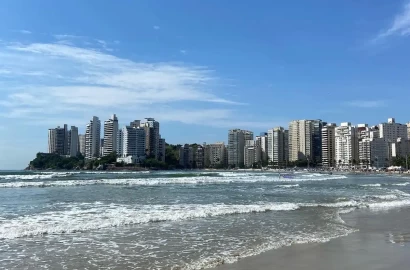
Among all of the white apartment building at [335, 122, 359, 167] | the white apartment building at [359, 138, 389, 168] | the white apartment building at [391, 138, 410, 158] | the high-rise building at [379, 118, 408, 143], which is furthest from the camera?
the high-rise building at [379, 118, 408, 143]

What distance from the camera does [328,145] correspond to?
194 metres

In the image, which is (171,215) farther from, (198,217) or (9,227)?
(9,227)

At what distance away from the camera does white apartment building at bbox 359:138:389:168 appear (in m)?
173

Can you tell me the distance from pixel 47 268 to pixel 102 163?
539 feet

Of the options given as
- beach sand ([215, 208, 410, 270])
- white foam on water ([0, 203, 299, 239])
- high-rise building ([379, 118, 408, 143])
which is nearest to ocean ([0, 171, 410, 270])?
white foam on water ([0, 203, 299, 239])

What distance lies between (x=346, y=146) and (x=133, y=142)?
325 feet

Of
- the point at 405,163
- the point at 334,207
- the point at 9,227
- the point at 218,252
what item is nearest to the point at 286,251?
the point at 218,252

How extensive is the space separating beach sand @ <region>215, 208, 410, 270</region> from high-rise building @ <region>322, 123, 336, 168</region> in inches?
7427

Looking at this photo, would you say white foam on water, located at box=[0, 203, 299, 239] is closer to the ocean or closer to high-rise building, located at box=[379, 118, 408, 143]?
the ocean

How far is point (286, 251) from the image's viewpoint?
353 inches

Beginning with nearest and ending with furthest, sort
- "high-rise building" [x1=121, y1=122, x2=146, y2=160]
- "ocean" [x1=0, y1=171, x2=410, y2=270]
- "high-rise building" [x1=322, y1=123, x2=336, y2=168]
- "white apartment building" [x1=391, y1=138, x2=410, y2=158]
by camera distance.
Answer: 1. "ocean" [x1=0, y1=171, x2=410, y2=270]
2. "white apartment building" [x1=391, y1=138, x2=410, y2=158]
3. "high-rise building" [x1=121, y1=122, x2=146, y2=160]
4. "high-rise building" [x1=322, y1=123, x2=336, y2=168]

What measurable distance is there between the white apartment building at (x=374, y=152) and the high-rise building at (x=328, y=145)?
17194 mm

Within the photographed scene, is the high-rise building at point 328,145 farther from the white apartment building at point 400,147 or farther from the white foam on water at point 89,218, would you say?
the white foam on water at point 89,218

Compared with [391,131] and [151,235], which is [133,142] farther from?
[151,235]
